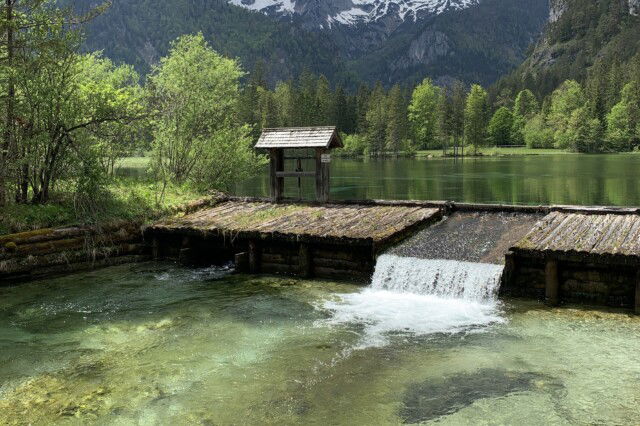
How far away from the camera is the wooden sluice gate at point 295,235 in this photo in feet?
57.1

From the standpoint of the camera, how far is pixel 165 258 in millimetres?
21406

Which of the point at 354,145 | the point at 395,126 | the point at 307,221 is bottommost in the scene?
the point at 307,221

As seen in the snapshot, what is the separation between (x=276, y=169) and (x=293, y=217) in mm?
4374

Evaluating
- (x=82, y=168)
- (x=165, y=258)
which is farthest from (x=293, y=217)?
(x=82, y=168)

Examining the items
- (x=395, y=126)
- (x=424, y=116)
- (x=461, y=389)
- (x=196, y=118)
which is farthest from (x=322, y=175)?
(x=424, y=116)

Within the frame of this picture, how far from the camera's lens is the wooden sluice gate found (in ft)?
57.1

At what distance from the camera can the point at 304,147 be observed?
23516mm

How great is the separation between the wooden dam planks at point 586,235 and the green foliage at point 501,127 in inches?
5182

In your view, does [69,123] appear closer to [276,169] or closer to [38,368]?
[276,169]

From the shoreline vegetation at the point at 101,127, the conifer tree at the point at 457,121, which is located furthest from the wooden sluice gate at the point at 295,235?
the conifer tree at the point at 457,121

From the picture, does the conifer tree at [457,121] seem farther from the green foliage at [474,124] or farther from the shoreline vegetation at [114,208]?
the shoreline vegetation at [114,208]

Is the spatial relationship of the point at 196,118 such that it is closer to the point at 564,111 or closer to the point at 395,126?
the point at 395,126

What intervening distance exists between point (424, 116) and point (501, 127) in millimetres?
20038

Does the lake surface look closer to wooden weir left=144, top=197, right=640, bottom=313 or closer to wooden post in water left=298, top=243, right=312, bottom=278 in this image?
wooden weir left=144, top=197, right=640, bottom=313
